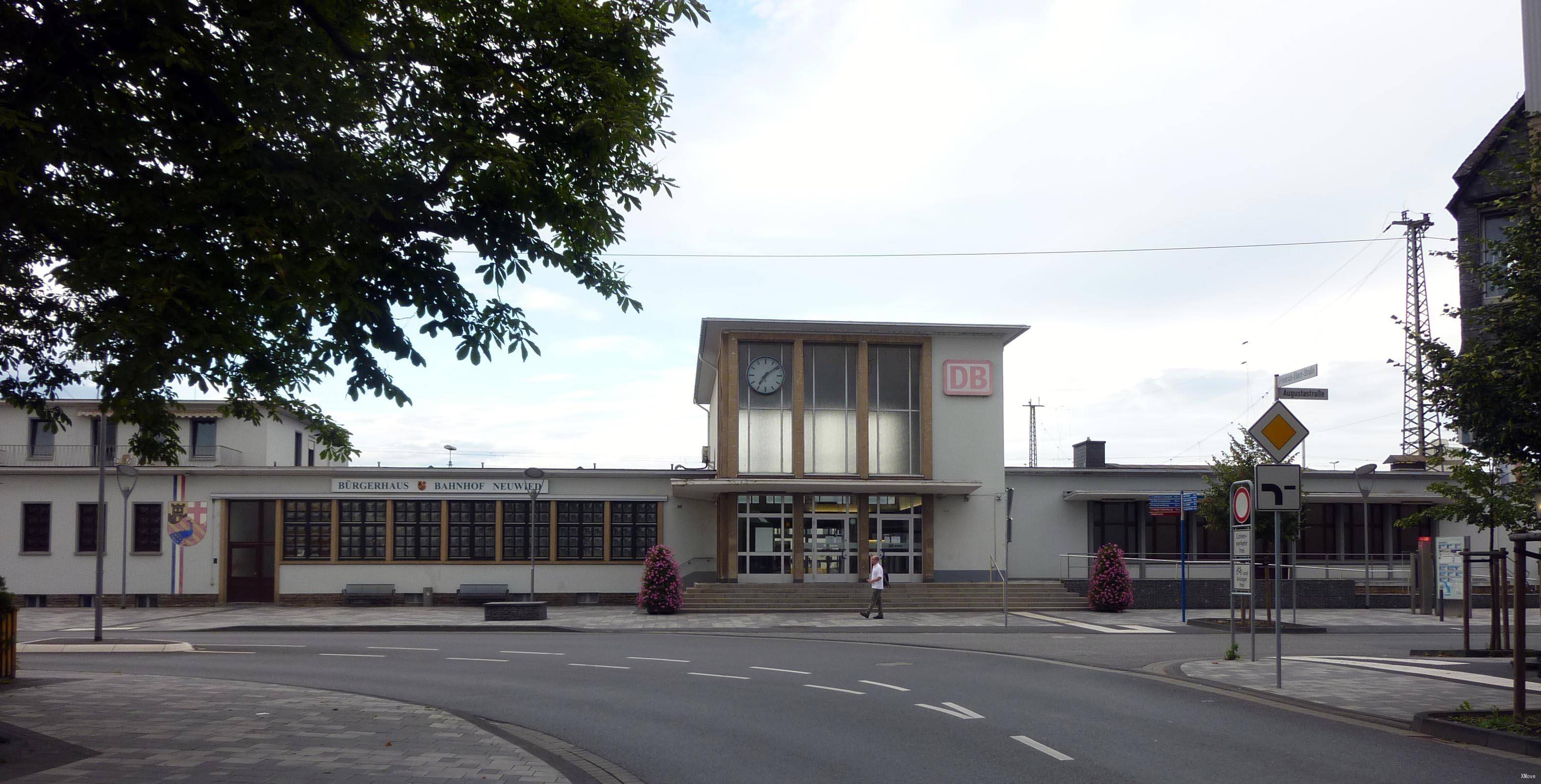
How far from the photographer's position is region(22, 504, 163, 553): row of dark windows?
34.9 metres

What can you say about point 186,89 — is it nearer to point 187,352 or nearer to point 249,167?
point 249,167

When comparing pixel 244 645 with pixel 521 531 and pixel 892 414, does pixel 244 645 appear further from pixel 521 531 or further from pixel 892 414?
pixel 892 414

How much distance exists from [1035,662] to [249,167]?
44.2ft

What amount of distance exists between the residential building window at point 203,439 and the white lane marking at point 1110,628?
27.8 m

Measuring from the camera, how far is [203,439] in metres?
39.1

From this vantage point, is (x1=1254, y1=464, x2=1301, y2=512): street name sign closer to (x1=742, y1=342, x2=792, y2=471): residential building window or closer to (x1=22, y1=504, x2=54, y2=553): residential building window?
(x1=742, y1=342, x2=792, y2=471): residential building window

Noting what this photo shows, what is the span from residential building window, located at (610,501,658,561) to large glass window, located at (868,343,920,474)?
7127mm

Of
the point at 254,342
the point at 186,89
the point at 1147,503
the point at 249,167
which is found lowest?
the point at 1147,503

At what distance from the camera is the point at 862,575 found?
33719 mm

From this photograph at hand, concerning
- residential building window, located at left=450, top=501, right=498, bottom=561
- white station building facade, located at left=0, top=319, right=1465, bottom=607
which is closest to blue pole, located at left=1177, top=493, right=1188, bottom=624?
white station building facade, located at left=0, top=319, right=1465, bottom=607

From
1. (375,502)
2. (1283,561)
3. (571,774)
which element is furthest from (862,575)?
(571,774)

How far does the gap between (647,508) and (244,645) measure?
48.9 ft

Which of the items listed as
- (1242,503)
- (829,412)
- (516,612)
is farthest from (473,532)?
(1242,503)

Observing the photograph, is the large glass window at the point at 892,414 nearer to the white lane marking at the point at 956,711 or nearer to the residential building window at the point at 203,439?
the white lane marking at the point at 956,711
